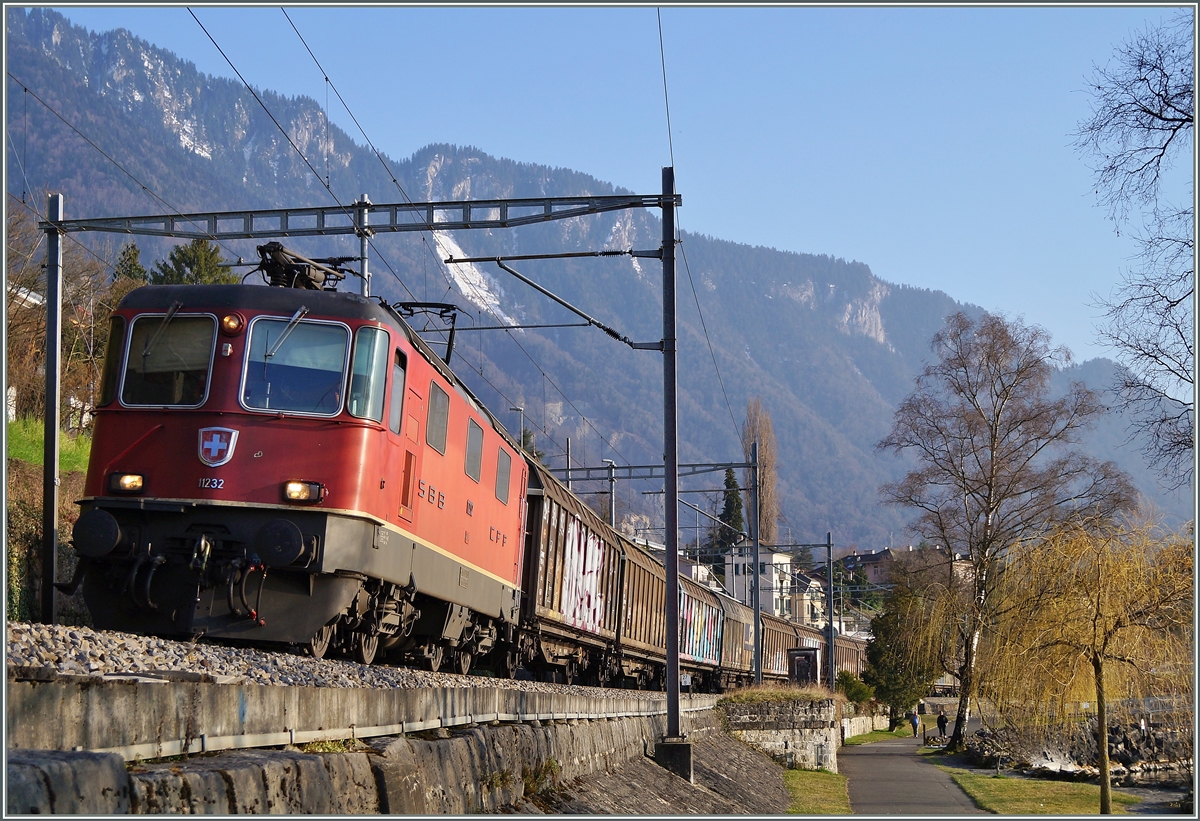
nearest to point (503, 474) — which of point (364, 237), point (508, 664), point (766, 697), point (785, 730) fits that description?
point (508, 664)

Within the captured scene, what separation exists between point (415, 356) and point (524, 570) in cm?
667

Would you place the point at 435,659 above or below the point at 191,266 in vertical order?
below

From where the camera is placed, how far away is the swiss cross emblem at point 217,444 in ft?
31.8

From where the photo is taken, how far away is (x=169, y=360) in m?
10.2

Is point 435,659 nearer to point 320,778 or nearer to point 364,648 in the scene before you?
point 364,648

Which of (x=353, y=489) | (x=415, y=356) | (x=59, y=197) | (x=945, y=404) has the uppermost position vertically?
(x=945, y=404)

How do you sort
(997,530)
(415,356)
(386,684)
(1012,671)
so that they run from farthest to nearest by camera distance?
1. (997,530)
2. (1012,671)
3. (415,356)
4. (386,684)

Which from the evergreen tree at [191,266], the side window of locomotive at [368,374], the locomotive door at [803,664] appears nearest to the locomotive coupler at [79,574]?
the side window of locomotive at [368,374]

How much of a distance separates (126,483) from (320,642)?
2.11 metres

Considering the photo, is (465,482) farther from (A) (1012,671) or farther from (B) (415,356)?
(A) (1012,671)

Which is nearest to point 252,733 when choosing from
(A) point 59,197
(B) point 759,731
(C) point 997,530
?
(A) point 59,197

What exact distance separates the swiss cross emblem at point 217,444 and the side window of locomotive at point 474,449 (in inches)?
165

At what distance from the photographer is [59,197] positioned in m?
14.5

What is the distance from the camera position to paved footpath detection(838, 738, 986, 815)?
21.3m
